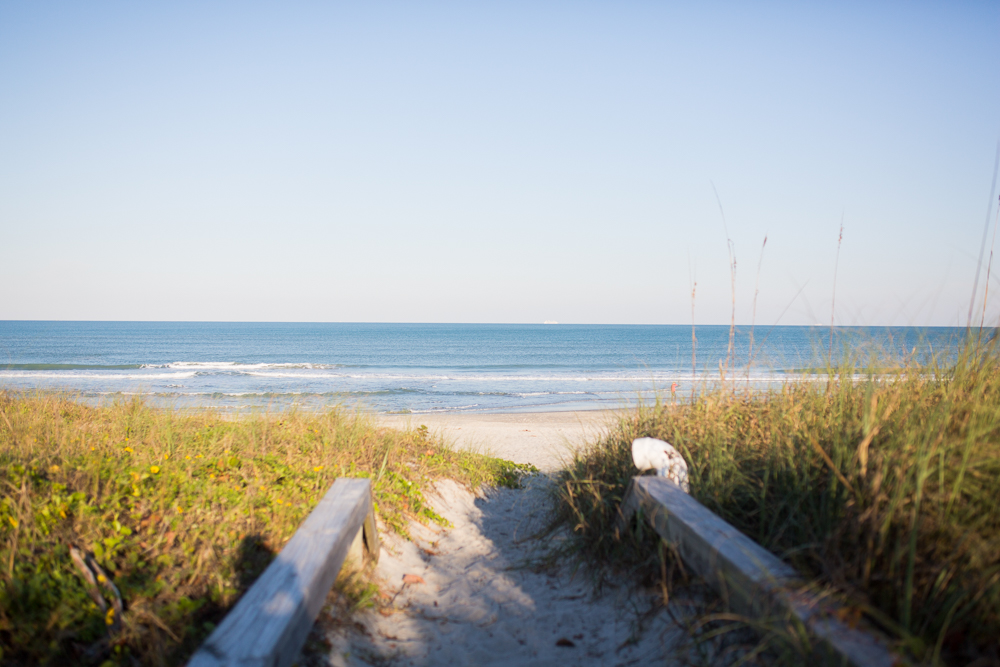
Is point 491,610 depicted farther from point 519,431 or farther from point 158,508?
point 519,431

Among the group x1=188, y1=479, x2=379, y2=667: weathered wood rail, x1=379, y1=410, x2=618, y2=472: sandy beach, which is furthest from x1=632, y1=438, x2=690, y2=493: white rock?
x1=379, y1=410, x2=618, y2=472: sandy beach

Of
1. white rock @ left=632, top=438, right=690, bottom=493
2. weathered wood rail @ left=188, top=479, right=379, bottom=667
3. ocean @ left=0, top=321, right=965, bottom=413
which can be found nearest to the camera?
weathered wood rail @ left=188, top=479, right=379, bottom=667

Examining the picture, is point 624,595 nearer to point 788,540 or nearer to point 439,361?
point 788,540

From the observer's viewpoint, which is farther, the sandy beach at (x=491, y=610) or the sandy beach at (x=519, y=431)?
the sandy beach at (x=519, y=431)

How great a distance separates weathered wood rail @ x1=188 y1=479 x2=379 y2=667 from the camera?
Result: 178cm

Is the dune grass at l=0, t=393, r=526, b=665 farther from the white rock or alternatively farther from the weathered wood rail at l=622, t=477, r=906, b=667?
the weathered wood rail at l=622, t=477, r=906, b=667

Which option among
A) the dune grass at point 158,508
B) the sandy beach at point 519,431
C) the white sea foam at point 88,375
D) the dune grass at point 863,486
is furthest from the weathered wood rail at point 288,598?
the white sea foam at point 88,375

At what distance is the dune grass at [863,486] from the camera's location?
196 centimetres

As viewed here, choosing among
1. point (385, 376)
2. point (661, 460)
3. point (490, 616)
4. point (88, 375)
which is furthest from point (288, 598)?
point (88, 375)

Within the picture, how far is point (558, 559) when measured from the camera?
3.99 m

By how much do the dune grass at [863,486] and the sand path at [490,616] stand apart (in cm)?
33

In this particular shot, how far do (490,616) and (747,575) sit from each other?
5.70 feet

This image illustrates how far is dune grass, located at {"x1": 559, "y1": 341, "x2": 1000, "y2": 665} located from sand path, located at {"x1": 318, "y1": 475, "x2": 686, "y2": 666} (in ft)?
1.08

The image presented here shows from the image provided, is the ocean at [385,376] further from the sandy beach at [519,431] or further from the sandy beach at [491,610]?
the sandy beach at [491,610]
